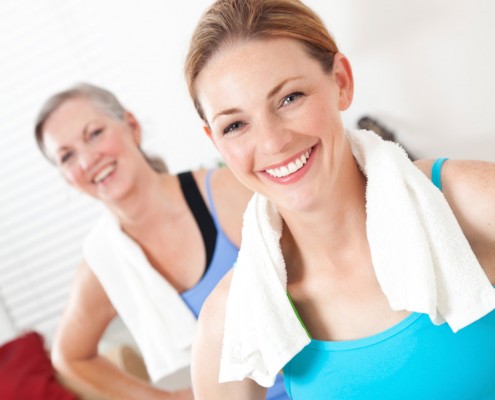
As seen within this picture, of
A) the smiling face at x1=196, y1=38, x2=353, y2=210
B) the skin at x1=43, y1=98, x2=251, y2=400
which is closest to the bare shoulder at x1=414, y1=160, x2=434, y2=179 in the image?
the smiling face at x1=196, y1=38, x2=353, y2=210

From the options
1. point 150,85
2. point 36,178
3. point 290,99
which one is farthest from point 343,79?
point 36,178

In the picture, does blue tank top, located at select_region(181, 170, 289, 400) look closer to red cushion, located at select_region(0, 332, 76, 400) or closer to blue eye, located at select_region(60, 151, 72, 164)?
blue eye, located at select_region(60, 151, 72, 164)

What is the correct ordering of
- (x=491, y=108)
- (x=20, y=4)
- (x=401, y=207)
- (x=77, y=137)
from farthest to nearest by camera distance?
(x=20, y=4)
(x=491, y=108)
(x=77, y=137)
(x=401, y=207)

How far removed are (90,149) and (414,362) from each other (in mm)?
987

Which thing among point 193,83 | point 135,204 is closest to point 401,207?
point 193,83

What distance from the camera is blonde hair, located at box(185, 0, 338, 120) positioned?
83 cm

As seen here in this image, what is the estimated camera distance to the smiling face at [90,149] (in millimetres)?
1447

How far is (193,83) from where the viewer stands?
2.96 feet

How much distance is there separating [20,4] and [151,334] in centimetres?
137

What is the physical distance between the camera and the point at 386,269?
34.0 inches

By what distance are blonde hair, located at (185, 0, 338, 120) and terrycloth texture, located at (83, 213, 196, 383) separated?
2.42 feet

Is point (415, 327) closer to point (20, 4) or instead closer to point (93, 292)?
point (93, 292)

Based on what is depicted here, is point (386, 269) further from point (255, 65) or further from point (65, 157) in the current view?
point (65, 157)

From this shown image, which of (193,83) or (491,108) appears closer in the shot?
(193,83)
